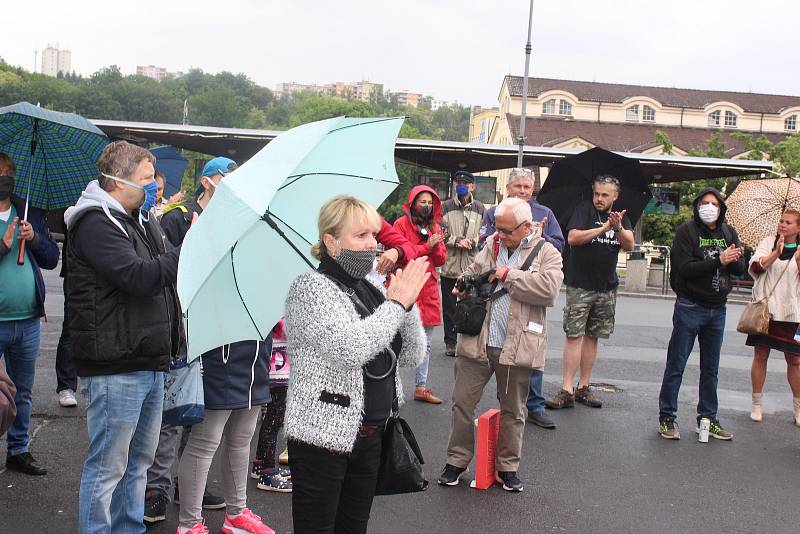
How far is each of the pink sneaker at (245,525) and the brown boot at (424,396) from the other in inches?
132

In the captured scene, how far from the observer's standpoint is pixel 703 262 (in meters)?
7.03

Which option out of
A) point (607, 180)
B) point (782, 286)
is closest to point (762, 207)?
point (782, 286)

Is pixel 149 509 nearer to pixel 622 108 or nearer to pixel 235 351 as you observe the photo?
pixel 235 351

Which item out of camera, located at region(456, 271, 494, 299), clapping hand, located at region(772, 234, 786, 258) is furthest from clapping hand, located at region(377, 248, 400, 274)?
clapping hand, located at region(772, 234, 786, 258)

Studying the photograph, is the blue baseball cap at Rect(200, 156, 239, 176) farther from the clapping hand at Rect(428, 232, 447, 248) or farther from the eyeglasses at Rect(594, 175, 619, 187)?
the eyeglasses at Rect(594, 175, 619, 187)

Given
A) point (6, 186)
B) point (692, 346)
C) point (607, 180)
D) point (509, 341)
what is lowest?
point (692, 346)

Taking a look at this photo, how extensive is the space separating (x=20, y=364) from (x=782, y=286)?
6382mm

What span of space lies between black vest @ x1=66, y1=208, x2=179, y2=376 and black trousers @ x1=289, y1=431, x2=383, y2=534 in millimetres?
908

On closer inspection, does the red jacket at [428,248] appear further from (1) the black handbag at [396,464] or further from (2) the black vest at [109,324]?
(1) the black handbag at [396,464]

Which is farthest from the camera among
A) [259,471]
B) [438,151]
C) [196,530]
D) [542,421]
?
[438,151]

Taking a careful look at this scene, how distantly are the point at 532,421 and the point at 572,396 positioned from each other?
2.58 feet

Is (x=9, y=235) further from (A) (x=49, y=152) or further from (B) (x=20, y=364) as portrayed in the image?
(B) (x=20, y=364)

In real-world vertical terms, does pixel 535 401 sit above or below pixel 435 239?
below

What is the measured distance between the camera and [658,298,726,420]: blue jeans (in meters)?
7.16
